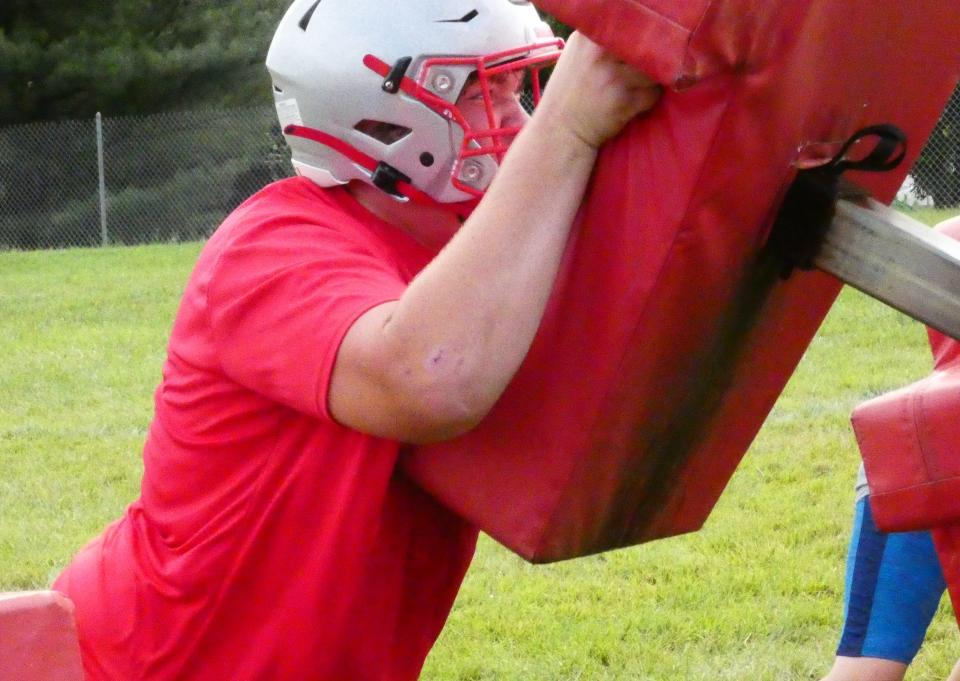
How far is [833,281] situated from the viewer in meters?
2.03

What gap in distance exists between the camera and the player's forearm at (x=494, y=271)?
1.77 metres

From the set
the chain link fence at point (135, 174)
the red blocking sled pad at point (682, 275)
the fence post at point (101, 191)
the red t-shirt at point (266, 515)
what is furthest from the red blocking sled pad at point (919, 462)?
the chain link fence at point (135, 174)

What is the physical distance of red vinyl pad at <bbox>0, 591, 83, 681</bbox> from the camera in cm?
157

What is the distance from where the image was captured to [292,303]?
1.96 metres

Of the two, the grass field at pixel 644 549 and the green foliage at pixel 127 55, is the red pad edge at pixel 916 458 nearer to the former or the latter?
the grass field at pixel 644 549

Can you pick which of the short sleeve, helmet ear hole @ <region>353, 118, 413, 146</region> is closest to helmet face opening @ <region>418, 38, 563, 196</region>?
helmet ear hole @ <region>353, 118, 413, 146</region>

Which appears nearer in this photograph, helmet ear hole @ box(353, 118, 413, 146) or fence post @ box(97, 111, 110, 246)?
helmet ear hole @ box(353, 118, 413, 146)

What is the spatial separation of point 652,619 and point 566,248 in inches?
149

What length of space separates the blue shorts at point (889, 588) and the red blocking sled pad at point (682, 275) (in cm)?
200

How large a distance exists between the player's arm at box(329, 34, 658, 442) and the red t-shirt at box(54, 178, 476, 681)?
0.63ft

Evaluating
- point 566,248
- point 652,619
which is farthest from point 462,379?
point 652,619

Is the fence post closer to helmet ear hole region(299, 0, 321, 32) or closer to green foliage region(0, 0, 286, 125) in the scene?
green foliage region(0, 0, 286, 125)

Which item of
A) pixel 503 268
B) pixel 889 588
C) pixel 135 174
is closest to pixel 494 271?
pixel 503 268

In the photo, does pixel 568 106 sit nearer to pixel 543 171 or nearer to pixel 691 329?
pixel 543 171
